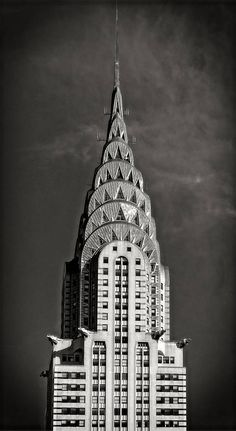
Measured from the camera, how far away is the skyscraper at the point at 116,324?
511 ft

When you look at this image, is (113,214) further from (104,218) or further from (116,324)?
(116,324)

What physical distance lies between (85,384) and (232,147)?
115ft

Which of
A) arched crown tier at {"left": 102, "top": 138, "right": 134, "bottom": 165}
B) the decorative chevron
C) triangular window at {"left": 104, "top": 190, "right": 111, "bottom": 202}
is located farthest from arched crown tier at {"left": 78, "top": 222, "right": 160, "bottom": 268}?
arched crown tier at {"left": 102, "top": 138, "right": 134, "bottom": 165}

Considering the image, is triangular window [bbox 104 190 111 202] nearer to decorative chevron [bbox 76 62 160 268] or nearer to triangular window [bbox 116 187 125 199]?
decorative chevron [bbox 76 62 160 268]

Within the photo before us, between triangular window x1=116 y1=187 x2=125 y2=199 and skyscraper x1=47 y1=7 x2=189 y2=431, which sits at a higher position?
triangular window x1=116 y1=187 x2=125 y2=199

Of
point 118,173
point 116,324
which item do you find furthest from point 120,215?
point 116,324

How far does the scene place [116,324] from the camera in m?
159

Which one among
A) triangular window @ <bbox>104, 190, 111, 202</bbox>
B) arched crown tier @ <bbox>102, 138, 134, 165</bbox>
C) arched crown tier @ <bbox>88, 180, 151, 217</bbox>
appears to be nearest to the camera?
arched crown tier @ <bbox>88, 180, 151, 217</bbox>

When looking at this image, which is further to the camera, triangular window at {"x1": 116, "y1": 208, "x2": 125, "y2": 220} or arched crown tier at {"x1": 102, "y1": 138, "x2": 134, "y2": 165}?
arched crown tier at {"x1": 102, "y1": 138, "x2": 134, "y2": 165}

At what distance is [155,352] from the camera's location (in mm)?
158125

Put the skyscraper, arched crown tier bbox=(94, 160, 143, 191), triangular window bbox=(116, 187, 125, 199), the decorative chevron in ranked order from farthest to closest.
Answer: arched crown tier bbox=(94, 160, 143, 191) < triangular window bbox=(116, 187, 125, 199) < the decorative chevron < the skyscraper

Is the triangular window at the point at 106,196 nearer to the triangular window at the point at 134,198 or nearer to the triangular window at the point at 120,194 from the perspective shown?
the triangular window at the point at 120,194

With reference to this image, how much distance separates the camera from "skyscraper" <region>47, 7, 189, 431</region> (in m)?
156

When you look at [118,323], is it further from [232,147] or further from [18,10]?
[18,10]
